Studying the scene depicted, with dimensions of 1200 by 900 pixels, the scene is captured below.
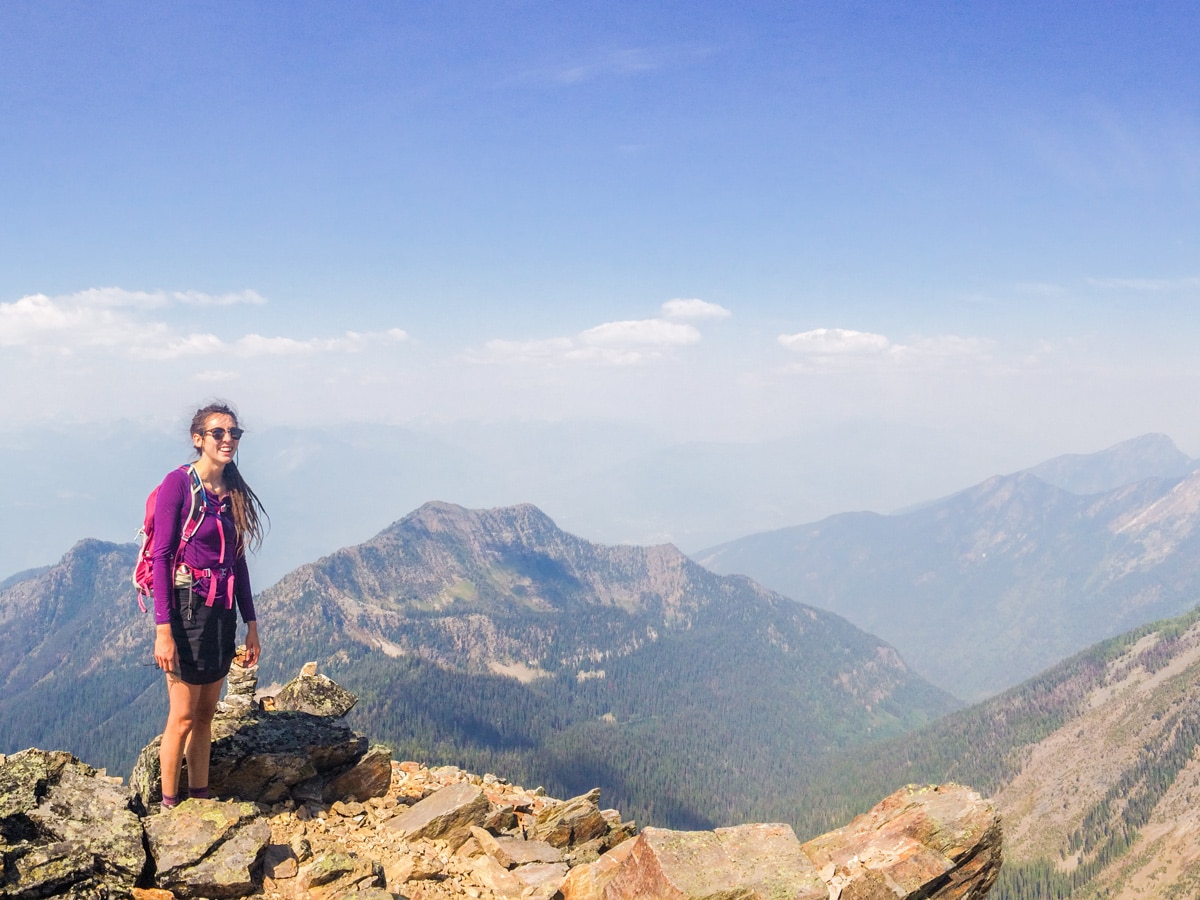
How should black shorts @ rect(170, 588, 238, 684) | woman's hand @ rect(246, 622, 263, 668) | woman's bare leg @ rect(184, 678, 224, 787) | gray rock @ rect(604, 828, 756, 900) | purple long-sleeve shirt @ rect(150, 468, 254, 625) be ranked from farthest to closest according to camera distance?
woman's hand @ rect(246, 622, 263, 668) → woman's bare leg @ rect(184, 678, 224, 787) → black shorts @ rect(170, 588, 238, 684) → purple long-sleeve shirt @ rect(150, 468, 254, 625) → gray rock @ rect(604, 828, 756, 900)

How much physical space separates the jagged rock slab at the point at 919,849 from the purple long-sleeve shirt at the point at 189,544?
1162 cm

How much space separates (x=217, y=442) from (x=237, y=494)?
38.4 inches

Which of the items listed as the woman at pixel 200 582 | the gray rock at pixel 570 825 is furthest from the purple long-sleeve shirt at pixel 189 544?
the gray rock at pixel 570 825

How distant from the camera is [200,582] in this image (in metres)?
12.3

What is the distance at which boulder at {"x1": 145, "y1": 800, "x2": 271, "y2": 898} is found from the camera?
1100cm

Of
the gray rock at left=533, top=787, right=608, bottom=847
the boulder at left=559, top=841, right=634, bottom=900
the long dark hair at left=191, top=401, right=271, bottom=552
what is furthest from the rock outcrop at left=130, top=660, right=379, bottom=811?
the boulder at left=559, top=841, right=634, bottom=900

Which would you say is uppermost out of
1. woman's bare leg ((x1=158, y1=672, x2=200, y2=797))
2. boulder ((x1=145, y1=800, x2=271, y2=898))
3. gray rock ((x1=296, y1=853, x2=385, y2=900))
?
woman's bare leg ((x1=158, y1=672, x2=200, y2=797))

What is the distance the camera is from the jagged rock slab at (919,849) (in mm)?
13234

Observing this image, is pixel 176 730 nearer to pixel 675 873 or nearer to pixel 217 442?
pixel 217 442

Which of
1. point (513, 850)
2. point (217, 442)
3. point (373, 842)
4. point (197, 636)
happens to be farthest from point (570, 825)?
point (217, 442)

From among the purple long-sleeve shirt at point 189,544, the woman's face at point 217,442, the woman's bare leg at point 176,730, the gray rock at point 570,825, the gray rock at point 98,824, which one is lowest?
the gray rock at point 570,825

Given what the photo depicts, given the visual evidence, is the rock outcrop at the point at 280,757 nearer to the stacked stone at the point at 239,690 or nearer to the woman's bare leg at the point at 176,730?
the stacked stone at the point at 239,690

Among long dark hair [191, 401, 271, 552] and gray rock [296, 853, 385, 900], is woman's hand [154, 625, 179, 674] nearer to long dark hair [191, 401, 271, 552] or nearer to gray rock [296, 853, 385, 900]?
long dark hair [191, 401, 271, 552]

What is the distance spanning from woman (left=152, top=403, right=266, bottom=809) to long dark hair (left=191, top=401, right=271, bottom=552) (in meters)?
0.02
